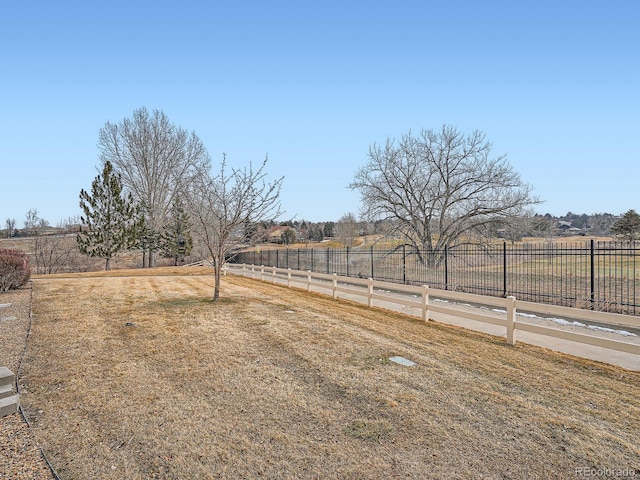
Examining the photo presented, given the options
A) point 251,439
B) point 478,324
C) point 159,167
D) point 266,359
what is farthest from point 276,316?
point 159,167

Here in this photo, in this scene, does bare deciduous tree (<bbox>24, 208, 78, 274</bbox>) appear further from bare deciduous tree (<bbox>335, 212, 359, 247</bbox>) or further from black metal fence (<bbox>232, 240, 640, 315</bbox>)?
bare deciduous tree (<bbox>335, 212, 359, 247</bbox>)

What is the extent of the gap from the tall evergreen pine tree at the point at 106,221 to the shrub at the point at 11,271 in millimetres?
16733

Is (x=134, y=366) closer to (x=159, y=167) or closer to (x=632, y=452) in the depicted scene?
(x=632, y=452)

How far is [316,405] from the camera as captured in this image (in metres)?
4.37

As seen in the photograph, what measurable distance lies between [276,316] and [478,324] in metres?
4.92

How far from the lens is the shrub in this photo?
1320 centimetres

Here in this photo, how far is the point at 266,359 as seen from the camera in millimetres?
6000

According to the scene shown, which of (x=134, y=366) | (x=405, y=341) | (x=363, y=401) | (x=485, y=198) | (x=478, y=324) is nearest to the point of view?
(x=363, y=401)

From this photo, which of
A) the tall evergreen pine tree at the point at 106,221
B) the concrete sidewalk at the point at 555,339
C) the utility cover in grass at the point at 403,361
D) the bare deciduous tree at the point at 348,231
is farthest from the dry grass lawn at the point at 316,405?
the bare deciduous tree at the point at 348,231

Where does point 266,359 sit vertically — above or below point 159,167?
below

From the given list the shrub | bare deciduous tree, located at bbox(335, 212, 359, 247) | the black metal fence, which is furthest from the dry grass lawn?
bare deciduous tree, located at bbox(335, 212, 359, 247)

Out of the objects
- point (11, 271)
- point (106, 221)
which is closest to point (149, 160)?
point (106, 221)

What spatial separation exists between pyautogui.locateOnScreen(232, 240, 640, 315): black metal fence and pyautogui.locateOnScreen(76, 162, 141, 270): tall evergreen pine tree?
12.1 meters

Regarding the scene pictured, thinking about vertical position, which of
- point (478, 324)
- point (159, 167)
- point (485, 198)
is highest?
point (159, 167)
